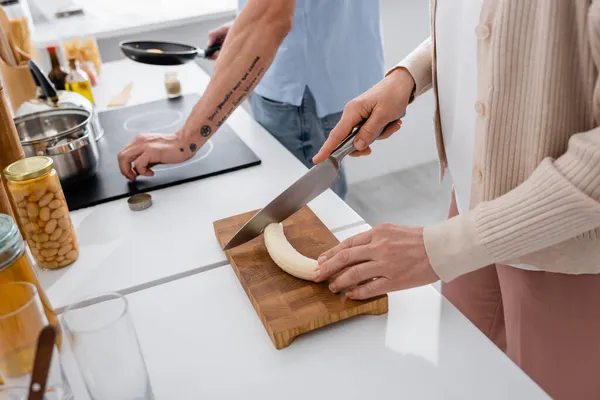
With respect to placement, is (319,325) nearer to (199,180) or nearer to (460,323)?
(460,323)

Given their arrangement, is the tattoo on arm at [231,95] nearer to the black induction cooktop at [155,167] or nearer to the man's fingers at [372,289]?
the black induction cooktop at [155,167]

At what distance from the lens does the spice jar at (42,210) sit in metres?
0.94

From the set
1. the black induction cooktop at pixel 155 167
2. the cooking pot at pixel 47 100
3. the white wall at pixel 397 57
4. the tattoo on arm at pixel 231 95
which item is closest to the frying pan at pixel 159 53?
the black induction cooktop at pixel 155 167

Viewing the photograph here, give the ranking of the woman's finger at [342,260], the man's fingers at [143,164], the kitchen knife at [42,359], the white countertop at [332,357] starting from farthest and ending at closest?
the man's fingers at [143,164], the woman's finger at [342,260], the white countertop at [332,357], the kitchen knife at [42,359]

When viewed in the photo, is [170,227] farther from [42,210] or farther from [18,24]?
[18,24]

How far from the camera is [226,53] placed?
53.9 inches

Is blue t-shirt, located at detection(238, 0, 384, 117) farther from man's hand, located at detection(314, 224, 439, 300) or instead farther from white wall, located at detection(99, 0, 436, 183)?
white wall, located at detection(99, 0, 436, 183)

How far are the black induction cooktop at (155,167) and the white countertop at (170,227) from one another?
21 millimetres

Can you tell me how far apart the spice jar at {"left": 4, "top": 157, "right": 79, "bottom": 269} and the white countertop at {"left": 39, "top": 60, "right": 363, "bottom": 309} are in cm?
4

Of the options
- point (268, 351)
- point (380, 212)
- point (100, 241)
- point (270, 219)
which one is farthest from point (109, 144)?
point (380, 212)

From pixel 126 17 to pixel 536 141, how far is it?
2.36 meters

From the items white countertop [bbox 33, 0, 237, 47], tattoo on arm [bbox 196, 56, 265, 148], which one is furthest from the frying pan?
white countertop [bbox 33, 0, 237, 47]

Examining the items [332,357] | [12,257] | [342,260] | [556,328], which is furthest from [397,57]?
[12,257]

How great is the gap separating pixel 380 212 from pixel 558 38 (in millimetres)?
2104
